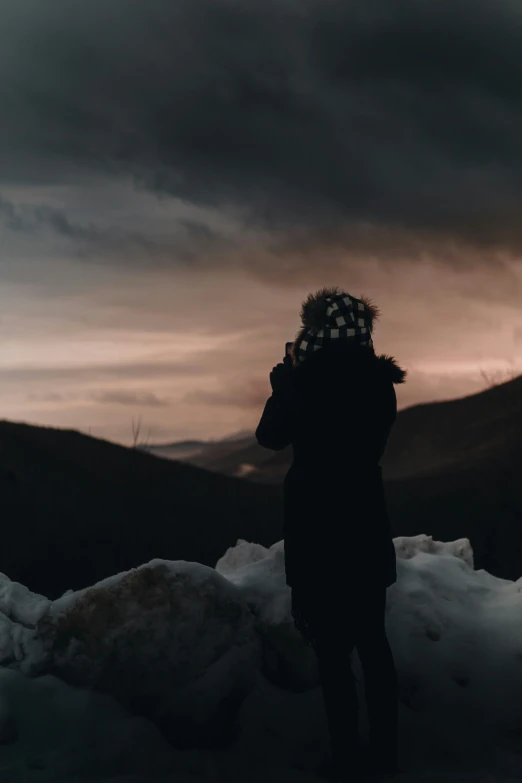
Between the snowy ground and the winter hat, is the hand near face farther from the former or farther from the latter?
the snowy ground

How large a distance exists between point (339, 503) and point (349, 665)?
2.23ft

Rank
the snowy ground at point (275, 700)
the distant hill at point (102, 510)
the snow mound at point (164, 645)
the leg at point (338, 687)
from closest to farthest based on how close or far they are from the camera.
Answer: the leg at point (338, 687), the snowy ground at point (275, 700), the snow mound at point (164, 645), the distant hill at point (102, 510)

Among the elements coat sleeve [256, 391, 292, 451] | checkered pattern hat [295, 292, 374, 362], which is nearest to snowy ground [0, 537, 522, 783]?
coat sleeve [256, 391, 292, 451]

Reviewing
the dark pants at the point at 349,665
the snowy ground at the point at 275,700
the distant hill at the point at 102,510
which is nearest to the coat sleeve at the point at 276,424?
the dark pants at the point at 349,665

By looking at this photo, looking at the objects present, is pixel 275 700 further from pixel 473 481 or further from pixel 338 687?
pixel 473 481

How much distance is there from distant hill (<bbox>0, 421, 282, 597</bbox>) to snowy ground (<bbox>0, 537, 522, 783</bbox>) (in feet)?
9.16

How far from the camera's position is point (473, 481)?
9148 mm

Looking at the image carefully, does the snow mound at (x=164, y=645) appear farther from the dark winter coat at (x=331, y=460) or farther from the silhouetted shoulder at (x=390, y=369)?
the silhouetted shoulder at (x=390, y=369)

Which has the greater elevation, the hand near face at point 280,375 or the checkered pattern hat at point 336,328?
the checkered pattern hat at point 336,328

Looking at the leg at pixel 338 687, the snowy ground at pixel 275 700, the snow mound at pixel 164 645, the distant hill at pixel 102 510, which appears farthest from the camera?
the distant hill at pixel 102 510

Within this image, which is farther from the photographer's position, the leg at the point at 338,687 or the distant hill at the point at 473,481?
the distant hill at the point at 473,481

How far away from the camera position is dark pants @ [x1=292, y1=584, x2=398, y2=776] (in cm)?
334

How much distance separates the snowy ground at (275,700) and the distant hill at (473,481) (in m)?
3.68

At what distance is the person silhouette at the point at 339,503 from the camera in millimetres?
3363
